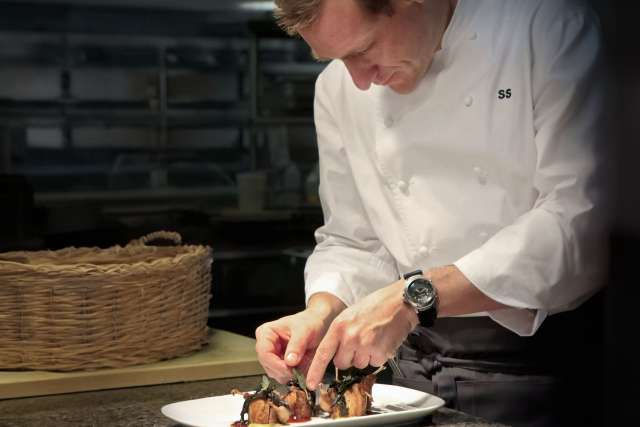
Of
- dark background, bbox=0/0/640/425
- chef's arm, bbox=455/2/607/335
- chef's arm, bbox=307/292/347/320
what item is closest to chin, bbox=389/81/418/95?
chef's arm, bbox=455/2/607/335

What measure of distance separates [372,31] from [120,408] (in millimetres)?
721

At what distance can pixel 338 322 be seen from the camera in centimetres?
135

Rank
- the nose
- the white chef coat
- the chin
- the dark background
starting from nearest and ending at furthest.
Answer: the white chef coat, the nose, the chin, the dark background

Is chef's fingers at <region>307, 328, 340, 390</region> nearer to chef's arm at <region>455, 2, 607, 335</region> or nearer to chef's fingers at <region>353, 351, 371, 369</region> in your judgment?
chef's fingers at <region>353, 351, 371, 369</region>

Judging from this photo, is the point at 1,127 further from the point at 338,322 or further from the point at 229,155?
the point at 338,322

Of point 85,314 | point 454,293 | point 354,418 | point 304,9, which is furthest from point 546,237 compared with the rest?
point 85,314

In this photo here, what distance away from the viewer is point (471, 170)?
1.57 meters

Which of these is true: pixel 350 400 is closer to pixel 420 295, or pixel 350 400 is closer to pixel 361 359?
pixel 361 359

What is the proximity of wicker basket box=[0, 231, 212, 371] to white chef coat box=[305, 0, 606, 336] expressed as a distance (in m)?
0.34

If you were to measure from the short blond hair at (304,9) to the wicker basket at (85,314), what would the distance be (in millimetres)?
632

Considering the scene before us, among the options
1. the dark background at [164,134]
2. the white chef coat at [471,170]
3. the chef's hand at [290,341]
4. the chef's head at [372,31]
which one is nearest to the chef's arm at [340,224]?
the white chef coat at [471,170]

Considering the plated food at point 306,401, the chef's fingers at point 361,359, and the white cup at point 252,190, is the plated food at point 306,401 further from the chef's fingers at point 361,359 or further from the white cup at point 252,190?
the white cup at point 252,190

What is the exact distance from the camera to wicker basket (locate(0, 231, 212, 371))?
1.79 m

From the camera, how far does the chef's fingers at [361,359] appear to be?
4.40 ft
